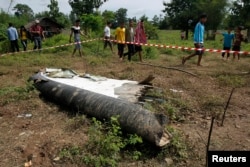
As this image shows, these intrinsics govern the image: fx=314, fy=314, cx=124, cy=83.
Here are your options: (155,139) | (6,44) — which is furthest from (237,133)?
(6,44)

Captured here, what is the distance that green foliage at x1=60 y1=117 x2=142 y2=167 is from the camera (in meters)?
3.54

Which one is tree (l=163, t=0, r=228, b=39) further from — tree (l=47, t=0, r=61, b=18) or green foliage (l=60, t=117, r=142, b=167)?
green foliage (l=60, t=117, r=142, b=167)

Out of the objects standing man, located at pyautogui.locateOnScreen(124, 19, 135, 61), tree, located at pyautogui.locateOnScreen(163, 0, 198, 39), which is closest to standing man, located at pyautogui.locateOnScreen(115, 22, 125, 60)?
standing man, located at pyautogui.locateOnScreen(124, 19, 135, 61)

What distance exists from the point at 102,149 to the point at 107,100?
106 centimetres

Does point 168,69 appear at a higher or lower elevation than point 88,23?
lower

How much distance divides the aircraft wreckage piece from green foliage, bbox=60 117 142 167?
0.52 feet

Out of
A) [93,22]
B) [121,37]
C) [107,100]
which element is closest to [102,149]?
[107,100]

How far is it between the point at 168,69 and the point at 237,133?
456 cm

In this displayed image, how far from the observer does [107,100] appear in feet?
15.1

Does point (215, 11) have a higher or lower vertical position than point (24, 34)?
higher

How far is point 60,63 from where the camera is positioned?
33.7 feet

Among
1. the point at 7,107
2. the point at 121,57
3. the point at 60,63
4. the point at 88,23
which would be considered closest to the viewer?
the point at 7,107

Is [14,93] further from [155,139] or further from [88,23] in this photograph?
[88,23]

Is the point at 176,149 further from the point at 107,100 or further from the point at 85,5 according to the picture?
the point at 85,5
